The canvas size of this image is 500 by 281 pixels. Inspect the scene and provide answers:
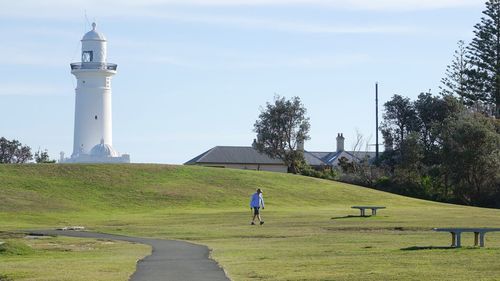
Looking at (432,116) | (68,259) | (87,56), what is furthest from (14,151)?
(68,259)

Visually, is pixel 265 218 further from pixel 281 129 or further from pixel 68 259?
pixel 281 129

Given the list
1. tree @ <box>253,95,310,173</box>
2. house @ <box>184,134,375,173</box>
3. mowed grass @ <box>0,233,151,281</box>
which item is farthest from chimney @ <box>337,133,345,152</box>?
mowed grass @ <box>0,233,151,281</box>

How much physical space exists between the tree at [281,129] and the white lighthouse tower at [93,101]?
17.7 metres

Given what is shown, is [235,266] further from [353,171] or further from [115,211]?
[353,171]

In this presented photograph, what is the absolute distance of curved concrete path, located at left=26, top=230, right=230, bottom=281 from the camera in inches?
859

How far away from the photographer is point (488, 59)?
334 ft

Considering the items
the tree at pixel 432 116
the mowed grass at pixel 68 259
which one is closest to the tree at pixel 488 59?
the tree at pixel 432 116

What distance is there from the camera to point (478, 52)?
102438mm

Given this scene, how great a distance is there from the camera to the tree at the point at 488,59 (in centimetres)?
10056

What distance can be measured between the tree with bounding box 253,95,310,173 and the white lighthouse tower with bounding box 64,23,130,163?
696 inches

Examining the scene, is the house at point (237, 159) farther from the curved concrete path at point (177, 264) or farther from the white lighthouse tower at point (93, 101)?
the curved concrete path at point (177, 264)

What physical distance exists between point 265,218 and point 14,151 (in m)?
66.9

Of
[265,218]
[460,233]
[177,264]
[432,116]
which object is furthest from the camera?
[432,116]

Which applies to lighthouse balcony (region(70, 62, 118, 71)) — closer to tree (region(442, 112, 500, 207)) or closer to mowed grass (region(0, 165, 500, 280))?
mowed grass (region(0, 165, 500, 280))
